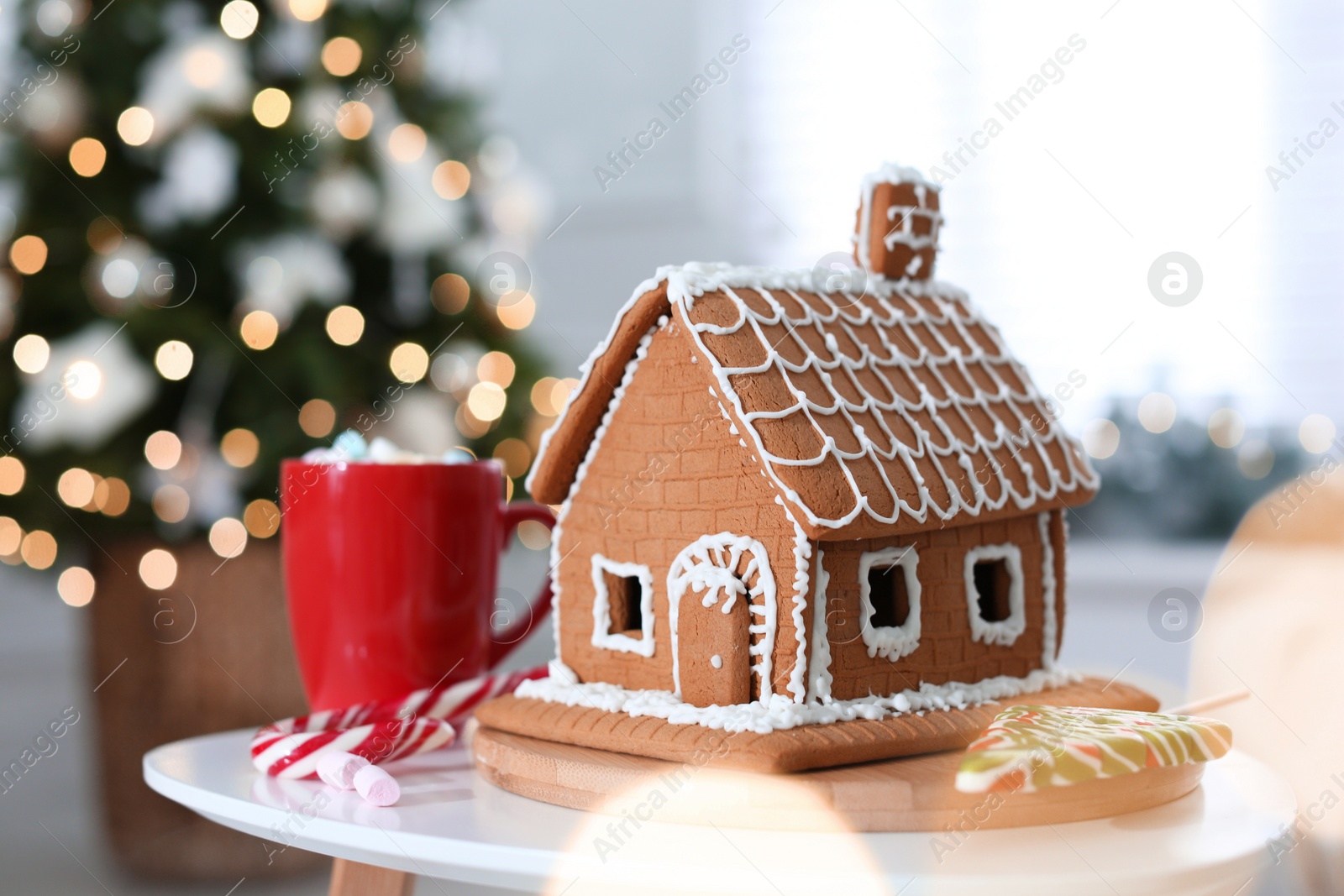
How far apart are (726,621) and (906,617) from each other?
7.3 inches

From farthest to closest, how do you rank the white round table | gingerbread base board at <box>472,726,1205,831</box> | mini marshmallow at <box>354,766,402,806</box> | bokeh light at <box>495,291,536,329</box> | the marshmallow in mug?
1. bokeh light at <box>495,291,536,329</box>
2. the marshmallow in mug
3. mini marshmallow at <box>354,766,402,806</box>
4. gingerbread base board at <box>472,726,1205,831</box>
5. the white round table

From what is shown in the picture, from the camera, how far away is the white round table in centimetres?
71

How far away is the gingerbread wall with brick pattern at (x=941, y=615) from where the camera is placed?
0.96 m

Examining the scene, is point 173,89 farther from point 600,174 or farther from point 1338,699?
point 1338,699

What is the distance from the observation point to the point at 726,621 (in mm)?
953

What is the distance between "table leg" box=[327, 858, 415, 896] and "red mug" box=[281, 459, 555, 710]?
188mm

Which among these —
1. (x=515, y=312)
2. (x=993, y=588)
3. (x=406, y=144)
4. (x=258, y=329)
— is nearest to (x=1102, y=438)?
(x=515, y=312)

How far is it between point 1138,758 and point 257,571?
6.44 ft

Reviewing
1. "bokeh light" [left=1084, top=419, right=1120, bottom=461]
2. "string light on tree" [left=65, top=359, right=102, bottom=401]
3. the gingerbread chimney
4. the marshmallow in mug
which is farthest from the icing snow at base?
"bokeh light" [left=1084, top=419, right=1120, bottom=461]

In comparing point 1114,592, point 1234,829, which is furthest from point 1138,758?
point 1114,592

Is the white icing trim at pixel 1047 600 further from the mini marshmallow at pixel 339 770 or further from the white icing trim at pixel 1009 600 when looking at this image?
the mini marshmallow at pixel 339 770

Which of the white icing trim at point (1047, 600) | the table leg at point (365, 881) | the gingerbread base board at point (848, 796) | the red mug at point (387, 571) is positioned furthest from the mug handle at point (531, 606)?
the white icing trim at point (1047, 600)

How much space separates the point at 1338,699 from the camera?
1.38m

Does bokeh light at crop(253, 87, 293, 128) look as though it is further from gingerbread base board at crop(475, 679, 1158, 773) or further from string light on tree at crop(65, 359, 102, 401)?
gingerbread base board at crop(475, 679, 1158, 773)
